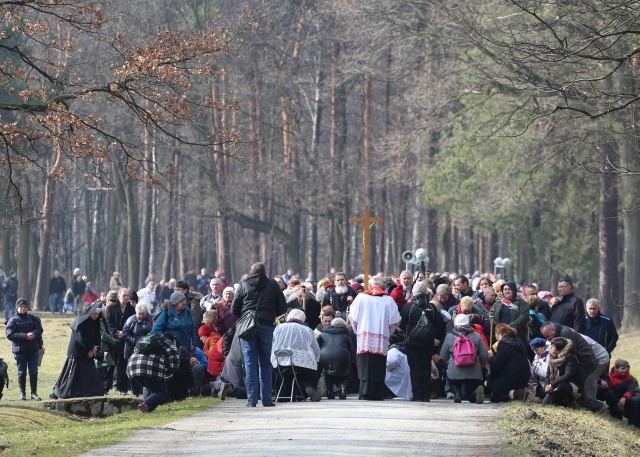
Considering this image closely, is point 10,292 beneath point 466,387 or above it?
above

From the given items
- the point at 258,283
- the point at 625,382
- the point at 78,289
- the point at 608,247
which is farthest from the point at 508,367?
the point at 78,289

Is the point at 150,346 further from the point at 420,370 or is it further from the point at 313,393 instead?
Answer: the point at 420,370

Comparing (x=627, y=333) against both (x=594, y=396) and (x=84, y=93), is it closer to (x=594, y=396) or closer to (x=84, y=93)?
(x=594, y=396)

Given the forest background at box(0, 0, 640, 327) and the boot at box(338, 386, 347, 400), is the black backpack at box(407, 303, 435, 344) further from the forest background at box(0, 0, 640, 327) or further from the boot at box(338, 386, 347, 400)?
the forest background at box(0, 0, 640, 327)

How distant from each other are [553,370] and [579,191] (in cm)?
2568

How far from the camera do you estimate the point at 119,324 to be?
21.1 metres

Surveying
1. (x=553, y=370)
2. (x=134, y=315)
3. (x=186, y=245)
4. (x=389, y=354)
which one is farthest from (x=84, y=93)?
(x=186, y=245)

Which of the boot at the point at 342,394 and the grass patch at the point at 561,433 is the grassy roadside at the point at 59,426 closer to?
the boot at the point at 342,394

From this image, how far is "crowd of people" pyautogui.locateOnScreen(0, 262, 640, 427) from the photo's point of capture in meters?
17.7

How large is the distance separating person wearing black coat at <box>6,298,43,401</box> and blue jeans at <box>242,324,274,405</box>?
4625 mm

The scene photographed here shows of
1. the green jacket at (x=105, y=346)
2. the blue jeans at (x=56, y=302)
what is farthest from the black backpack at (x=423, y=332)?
the blue jeans at (x=56, y=302)

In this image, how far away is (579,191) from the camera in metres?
43.7

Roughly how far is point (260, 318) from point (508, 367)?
11.9ft

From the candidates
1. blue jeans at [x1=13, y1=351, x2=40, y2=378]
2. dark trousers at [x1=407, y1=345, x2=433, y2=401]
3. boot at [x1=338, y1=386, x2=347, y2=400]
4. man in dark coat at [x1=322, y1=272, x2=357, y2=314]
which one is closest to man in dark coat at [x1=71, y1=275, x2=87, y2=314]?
man in dark coat at [x1=322, y1=272, x2=357, y2=314]
